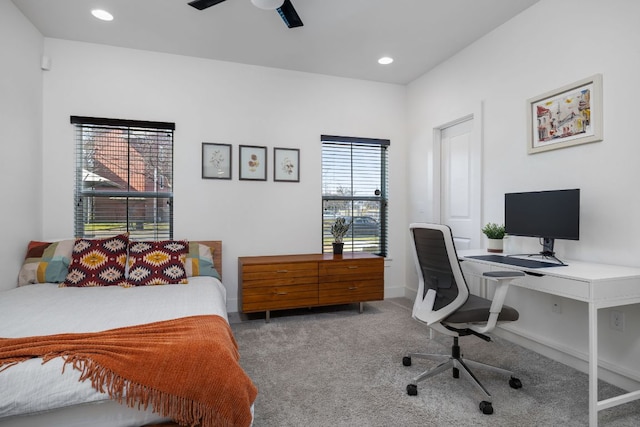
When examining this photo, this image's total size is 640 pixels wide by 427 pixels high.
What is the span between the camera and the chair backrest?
205cm

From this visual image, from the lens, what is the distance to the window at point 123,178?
3441 millimetres

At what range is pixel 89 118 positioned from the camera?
338 cm

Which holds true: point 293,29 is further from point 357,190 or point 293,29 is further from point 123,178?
point 123,178

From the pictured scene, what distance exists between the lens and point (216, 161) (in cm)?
378

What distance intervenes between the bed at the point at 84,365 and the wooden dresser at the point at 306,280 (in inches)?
39.1

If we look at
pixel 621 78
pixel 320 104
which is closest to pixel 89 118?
pixel 320 104

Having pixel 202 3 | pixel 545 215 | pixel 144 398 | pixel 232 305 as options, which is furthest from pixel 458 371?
pixel 202 3

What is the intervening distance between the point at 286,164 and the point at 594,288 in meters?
3.08

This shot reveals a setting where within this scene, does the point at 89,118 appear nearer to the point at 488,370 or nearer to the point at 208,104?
the point at 208,104

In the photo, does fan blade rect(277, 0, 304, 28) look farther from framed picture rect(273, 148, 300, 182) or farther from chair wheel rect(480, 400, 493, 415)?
chair wheel rect(480, 400, 493, 415)

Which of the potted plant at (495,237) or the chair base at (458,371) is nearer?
the chair base at (458,371)

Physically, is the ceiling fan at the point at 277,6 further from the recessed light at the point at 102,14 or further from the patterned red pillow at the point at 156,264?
the patterned red pillow at the point at 156,264

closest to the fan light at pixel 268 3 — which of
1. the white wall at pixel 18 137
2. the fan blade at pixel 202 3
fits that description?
the fan blade at pixel 202 3

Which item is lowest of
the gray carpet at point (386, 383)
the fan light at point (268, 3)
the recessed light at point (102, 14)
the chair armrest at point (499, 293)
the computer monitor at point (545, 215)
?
the gray carpet at point (386, 383)
